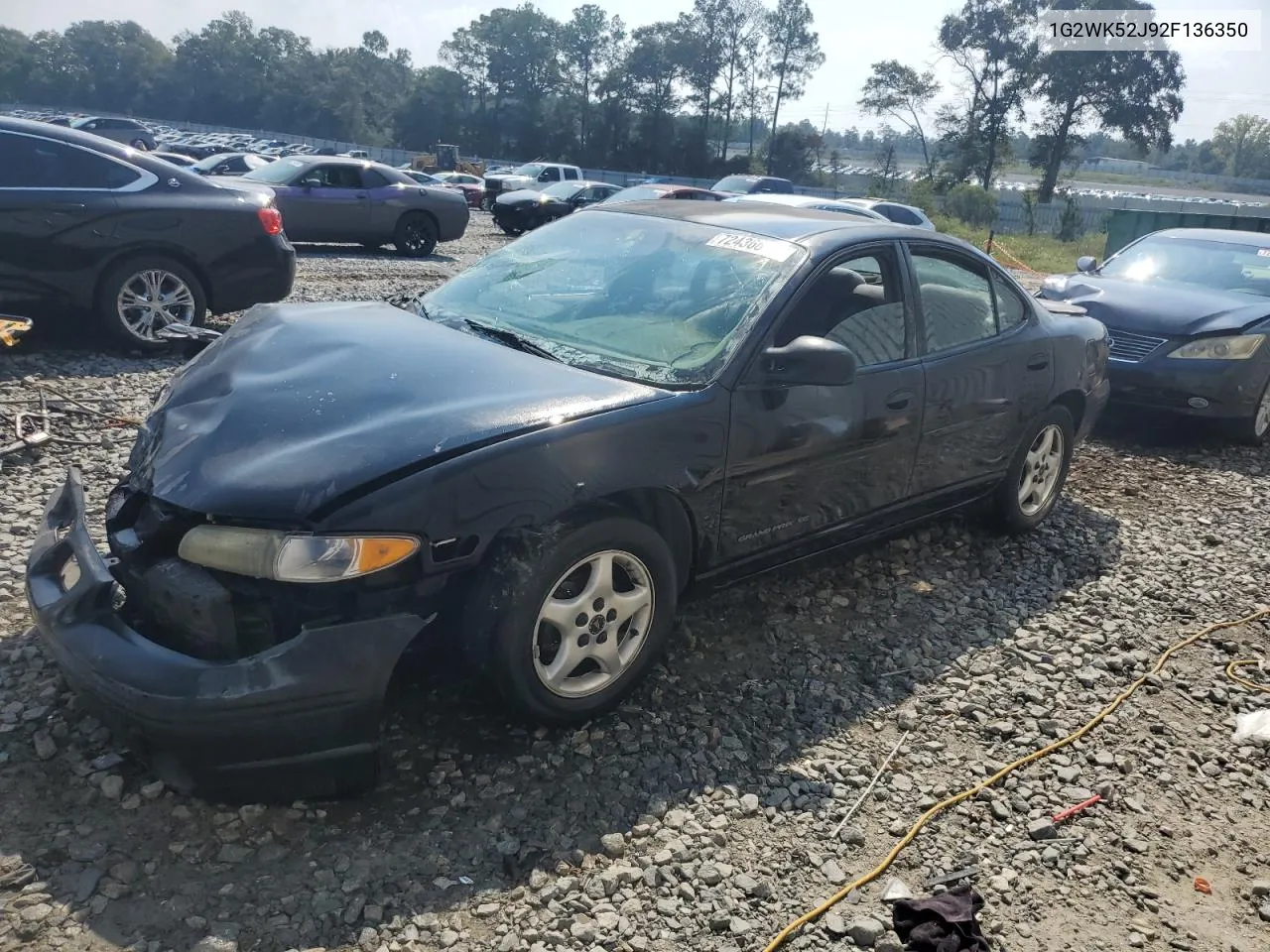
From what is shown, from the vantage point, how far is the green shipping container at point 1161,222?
19.7m

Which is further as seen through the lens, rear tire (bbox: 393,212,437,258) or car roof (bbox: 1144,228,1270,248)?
rear tire (bbox: 393,212,437,258)

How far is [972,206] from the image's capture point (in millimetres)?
38438

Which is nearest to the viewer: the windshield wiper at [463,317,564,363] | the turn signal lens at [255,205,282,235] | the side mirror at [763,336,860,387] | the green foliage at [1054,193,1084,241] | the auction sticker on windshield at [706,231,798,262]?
the side mirror at [763,336,860,387]

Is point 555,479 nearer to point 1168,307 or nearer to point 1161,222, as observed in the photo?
point 1168,307

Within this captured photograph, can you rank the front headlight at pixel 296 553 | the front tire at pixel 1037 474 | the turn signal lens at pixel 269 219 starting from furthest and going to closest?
the turn signal lens at pixel 269 219 → the front tire at pixel 1037 474 → the front headlight at pixel 296 553

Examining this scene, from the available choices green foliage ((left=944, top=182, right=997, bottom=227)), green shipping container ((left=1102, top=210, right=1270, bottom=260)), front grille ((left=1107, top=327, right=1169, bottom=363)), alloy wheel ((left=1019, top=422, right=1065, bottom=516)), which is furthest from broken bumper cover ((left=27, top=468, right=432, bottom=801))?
green foliage ((left=944, top=182, right=997, bottom=227))

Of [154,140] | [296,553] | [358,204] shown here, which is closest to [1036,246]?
[358,204]

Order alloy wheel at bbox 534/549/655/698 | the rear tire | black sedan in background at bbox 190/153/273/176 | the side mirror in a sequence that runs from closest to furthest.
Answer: alloy wheel at bbox 534/549/655/698 → the side mirror → the rear tire → black sedan in background at bbox 190/153/273/176

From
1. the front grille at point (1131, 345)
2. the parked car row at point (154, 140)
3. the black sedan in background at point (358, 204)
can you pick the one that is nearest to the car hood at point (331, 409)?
the front grille at point (1131, 345)

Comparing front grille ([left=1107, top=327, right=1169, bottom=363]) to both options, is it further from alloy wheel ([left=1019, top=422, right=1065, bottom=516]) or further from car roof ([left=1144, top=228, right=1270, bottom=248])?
alloy wheel ([left=1019, top=422, right=1065, bottom=516])

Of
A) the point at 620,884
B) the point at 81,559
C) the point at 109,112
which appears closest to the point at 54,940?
the point at 81,559

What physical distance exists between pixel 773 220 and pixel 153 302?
5007 millimetres

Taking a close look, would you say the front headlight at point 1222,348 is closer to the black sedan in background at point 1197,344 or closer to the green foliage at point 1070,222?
the black sedan in background at point 1197,344

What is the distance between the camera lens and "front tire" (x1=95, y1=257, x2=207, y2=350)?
6.84 m
